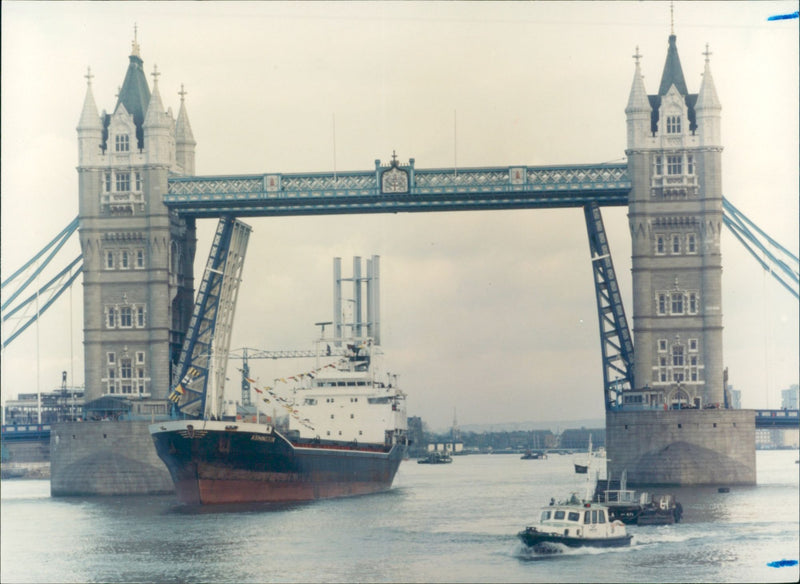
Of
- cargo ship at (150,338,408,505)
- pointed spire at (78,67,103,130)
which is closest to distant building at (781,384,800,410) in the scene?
cargo ship at (150,338,408,505)

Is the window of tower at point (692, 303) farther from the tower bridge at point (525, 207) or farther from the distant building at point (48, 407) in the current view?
the distant building at point (48, 407)

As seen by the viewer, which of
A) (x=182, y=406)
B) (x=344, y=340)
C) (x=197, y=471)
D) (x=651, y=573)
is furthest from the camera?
(x=344, y=340)

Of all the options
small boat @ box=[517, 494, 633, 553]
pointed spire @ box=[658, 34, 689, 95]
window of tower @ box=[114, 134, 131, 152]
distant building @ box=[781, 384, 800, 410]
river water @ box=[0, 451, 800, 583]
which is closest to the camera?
river water @ box=[0, 451, 800, 583]

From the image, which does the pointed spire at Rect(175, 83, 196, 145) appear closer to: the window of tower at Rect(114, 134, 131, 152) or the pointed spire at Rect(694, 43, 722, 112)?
the window of tower at Rect(114, 134, 131, 152)

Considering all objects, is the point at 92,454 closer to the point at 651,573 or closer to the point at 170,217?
the point at 170,217

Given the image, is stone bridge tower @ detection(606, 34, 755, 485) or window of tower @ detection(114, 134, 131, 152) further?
window of tower @ detection(114, 134, 131, 152)

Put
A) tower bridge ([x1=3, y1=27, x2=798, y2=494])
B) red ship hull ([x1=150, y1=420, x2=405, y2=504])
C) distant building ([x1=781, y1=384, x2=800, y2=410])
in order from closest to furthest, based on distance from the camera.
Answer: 1. red ship hull ([x1=150, y1=420, x2=405, y2=504])
2. tower bridge ([x1=3, y1=27, x2=798, y2=494])
3. distant building ([x1=781, y1=384, x2=800, y2=410])

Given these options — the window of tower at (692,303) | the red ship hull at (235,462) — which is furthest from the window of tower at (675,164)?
the red ship hull at (235,462)

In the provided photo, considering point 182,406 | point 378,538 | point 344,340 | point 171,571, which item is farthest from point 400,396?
point 171,571
